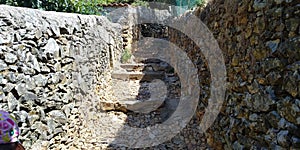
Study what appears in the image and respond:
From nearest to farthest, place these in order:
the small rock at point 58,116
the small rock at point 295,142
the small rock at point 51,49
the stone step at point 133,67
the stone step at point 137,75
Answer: the small rock at point 295,142 → the small rock at point 51,49 → the small rock at point 58,116 → the stone step at point 137,75 → the stone step at point 133,67

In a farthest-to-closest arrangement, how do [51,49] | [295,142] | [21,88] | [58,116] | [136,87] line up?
[136,87] → [58,116] → [51,49] → [21,88] → [295,142]

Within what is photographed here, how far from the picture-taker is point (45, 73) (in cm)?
288

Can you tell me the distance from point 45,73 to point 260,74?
228 cm

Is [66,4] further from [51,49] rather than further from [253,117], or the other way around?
[253,117]

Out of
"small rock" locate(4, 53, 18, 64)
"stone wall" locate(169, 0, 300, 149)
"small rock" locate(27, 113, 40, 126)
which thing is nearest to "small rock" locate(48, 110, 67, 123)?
"small rock" locate(27, 113, 40, 126)

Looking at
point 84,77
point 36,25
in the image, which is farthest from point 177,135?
point 36,25

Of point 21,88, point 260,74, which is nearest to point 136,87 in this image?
point 21,88

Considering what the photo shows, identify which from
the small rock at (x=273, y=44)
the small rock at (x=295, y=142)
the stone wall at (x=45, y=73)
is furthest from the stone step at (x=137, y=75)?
the small rock at (x=295, y=142)

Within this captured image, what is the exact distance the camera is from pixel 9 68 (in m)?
2.38

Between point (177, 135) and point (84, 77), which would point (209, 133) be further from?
point (84, 77)

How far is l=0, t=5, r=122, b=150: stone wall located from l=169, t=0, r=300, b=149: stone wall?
1.93 meters

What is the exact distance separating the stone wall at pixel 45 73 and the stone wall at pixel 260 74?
193cm

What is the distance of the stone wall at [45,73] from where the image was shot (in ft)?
7.87

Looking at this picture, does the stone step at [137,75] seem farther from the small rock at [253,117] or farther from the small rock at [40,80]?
the small rock at [253,117]
